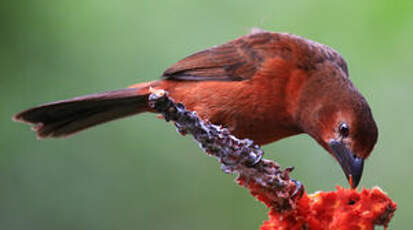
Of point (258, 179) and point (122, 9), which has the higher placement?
point (122, 9)

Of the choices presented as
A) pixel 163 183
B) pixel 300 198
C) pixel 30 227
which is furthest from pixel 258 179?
pixel 30 227

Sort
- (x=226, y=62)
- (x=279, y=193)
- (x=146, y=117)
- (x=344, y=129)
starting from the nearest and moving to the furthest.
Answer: (x=279, y=193)
(x=344, y=129)
(x=226, y=62)
(x=146, y=117)

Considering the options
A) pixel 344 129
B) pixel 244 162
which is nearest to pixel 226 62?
pixel 344 129

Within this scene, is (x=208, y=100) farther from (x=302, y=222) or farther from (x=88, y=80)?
(x=302, y=222)

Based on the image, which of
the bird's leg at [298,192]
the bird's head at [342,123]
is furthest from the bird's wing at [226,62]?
the bird's leg at [298,192]

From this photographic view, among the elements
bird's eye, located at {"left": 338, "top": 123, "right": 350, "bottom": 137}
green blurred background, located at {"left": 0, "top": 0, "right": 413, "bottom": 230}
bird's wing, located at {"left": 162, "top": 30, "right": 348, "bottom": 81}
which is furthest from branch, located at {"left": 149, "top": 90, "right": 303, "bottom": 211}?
green blurred background, located at {"left": 0, "top": 0, "right": 413, "bottom": 230}

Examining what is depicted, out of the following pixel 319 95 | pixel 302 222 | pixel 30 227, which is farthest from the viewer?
pixel 30 227

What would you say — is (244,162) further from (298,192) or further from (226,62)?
(226,62)
